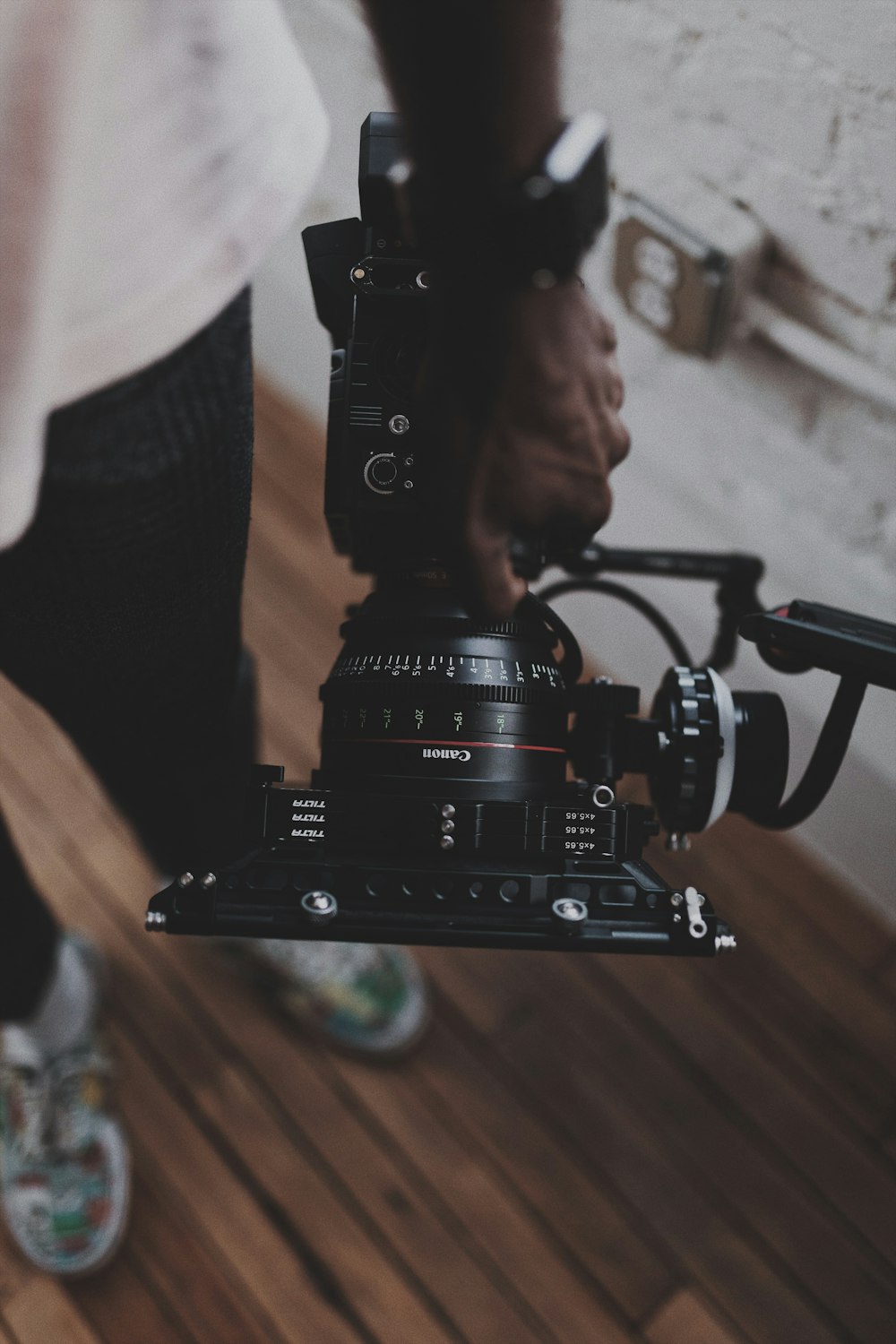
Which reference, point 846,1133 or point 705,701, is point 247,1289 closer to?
point 846,1133

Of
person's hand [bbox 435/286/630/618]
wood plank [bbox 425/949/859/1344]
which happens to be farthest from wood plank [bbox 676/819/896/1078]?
person's hand [bbox 435/286/630/618]

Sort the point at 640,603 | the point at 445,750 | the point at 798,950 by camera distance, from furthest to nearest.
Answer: the point at 798,950, the point at 640,603, the point at 445,750

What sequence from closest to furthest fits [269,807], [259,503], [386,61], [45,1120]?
[386,61] → [269,807] → [45,1120] → [259,503]

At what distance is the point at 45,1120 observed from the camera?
102 centimetres

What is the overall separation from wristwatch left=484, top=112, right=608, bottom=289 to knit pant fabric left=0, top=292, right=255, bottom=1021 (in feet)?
0.55

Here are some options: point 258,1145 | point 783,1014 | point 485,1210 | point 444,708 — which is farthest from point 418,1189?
point 444,708

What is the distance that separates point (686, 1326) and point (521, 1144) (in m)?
0.22

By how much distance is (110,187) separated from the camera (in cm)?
44

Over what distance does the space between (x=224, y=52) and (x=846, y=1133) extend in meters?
1.10

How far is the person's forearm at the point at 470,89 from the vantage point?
1.24 ft

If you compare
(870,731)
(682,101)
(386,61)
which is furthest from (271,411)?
(386,61)

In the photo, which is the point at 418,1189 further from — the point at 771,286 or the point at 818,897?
the point at 771,286

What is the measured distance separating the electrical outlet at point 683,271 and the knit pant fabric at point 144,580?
51 centimetres

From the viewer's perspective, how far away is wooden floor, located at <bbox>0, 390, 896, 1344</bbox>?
98 cm
